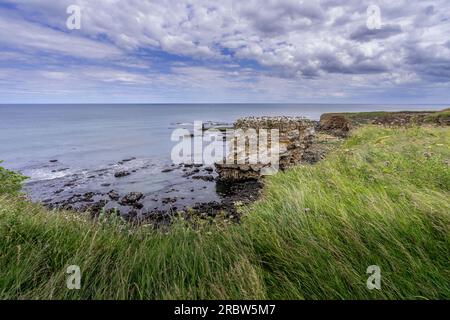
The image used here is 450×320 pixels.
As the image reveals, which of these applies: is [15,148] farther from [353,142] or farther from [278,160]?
[353,142]

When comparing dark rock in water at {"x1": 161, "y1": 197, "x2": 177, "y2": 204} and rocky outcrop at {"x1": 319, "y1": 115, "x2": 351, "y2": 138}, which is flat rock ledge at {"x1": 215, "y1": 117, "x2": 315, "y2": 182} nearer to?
dark rock in water at {"x1": 161, "y1": 197, "x2": 177, "y2": 204}

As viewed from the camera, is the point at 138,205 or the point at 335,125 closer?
the point at 138,205

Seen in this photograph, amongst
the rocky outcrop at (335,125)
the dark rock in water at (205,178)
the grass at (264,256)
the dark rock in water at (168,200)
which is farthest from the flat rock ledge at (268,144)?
the rocky outcrop at (335,125)

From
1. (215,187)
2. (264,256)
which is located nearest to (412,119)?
(215,187)

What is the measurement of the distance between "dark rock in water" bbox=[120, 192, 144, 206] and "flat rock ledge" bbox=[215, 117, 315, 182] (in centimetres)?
595

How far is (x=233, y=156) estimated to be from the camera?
1750cm

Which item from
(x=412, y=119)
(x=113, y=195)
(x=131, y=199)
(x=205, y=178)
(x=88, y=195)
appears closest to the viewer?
(x=131, y=199)

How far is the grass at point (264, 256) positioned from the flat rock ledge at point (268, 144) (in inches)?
472

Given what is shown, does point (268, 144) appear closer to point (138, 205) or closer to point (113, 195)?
point (138, 205)

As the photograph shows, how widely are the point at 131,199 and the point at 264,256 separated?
494 inches

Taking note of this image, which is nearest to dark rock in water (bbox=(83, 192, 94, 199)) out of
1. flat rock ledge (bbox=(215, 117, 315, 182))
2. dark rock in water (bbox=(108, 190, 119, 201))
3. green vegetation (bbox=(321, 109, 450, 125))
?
dark rock in water (bbox=(108, 190, 119, 201))

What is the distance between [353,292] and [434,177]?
4.70 meters

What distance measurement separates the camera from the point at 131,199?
14.4 meters
